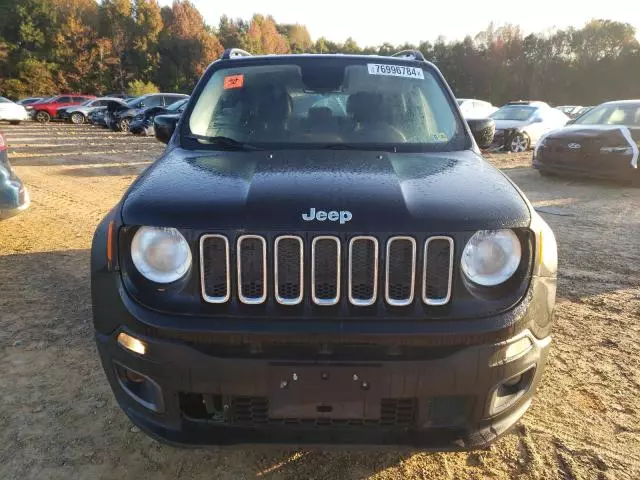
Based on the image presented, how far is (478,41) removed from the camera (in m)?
59.9

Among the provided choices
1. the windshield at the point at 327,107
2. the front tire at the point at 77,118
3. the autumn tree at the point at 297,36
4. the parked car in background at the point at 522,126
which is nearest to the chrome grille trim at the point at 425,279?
the windshield at the point at 327,107

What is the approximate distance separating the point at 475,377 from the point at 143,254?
4.28ft

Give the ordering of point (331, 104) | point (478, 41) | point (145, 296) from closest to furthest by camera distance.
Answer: point (145, 296) → point (331, 104) → point (478, 41)

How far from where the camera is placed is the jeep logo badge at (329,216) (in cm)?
191

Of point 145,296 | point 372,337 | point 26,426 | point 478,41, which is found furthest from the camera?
point 478,41

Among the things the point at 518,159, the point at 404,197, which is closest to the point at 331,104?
the point at 404,197

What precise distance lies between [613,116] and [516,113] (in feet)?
16.2

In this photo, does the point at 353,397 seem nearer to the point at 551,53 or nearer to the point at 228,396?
the point at 228,396

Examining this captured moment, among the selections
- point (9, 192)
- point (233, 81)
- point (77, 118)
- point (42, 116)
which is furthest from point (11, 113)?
point (233, 81)

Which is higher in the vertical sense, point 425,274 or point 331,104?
point 331,104

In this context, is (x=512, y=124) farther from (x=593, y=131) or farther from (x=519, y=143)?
(x=593, y=131)

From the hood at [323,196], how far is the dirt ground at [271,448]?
33.6 inches

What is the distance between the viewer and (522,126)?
14336 millimetres

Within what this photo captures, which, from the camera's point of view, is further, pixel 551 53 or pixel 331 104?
pixel 551 53
